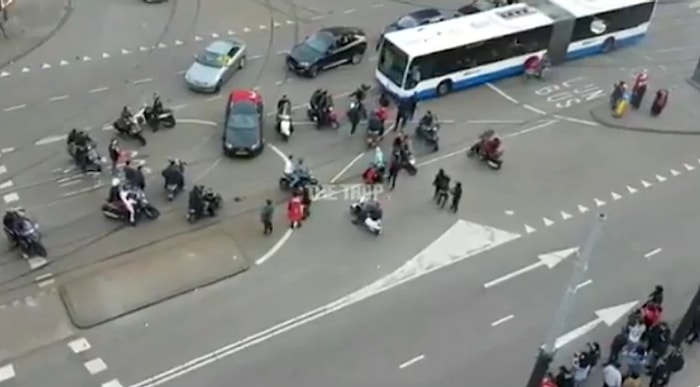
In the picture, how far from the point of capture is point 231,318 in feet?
77.1

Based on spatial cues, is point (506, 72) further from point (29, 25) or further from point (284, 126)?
point (29, 25)

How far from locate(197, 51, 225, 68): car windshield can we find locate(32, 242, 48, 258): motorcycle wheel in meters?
10.5

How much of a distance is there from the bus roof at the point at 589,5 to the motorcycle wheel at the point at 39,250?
72.6ft

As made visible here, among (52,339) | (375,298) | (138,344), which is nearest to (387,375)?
(375,298)

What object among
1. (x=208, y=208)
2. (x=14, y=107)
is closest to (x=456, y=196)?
(x=208, y=208)

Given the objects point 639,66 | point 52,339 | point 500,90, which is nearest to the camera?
point 52,339

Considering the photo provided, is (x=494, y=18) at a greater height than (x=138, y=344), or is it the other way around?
(x=494, y=18)

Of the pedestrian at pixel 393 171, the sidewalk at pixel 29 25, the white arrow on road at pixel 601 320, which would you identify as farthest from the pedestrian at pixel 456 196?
the sidewalk at pixel 29 25

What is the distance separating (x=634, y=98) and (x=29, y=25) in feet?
76.9

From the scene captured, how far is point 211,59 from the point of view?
3297 cm

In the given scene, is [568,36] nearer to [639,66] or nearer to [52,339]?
[639,66]

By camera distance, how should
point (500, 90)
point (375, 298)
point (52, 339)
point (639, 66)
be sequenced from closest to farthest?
point (52, 339) → point (375, 298) → point (500, 90) → point (639, 66)

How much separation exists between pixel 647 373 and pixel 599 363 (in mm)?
1251

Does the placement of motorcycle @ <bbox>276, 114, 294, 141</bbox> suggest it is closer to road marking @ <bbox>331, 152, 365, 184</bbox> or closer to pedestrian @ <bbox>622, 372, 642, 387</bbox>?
road marking @ <bbox>331, 152, 365, 184</bbox>
